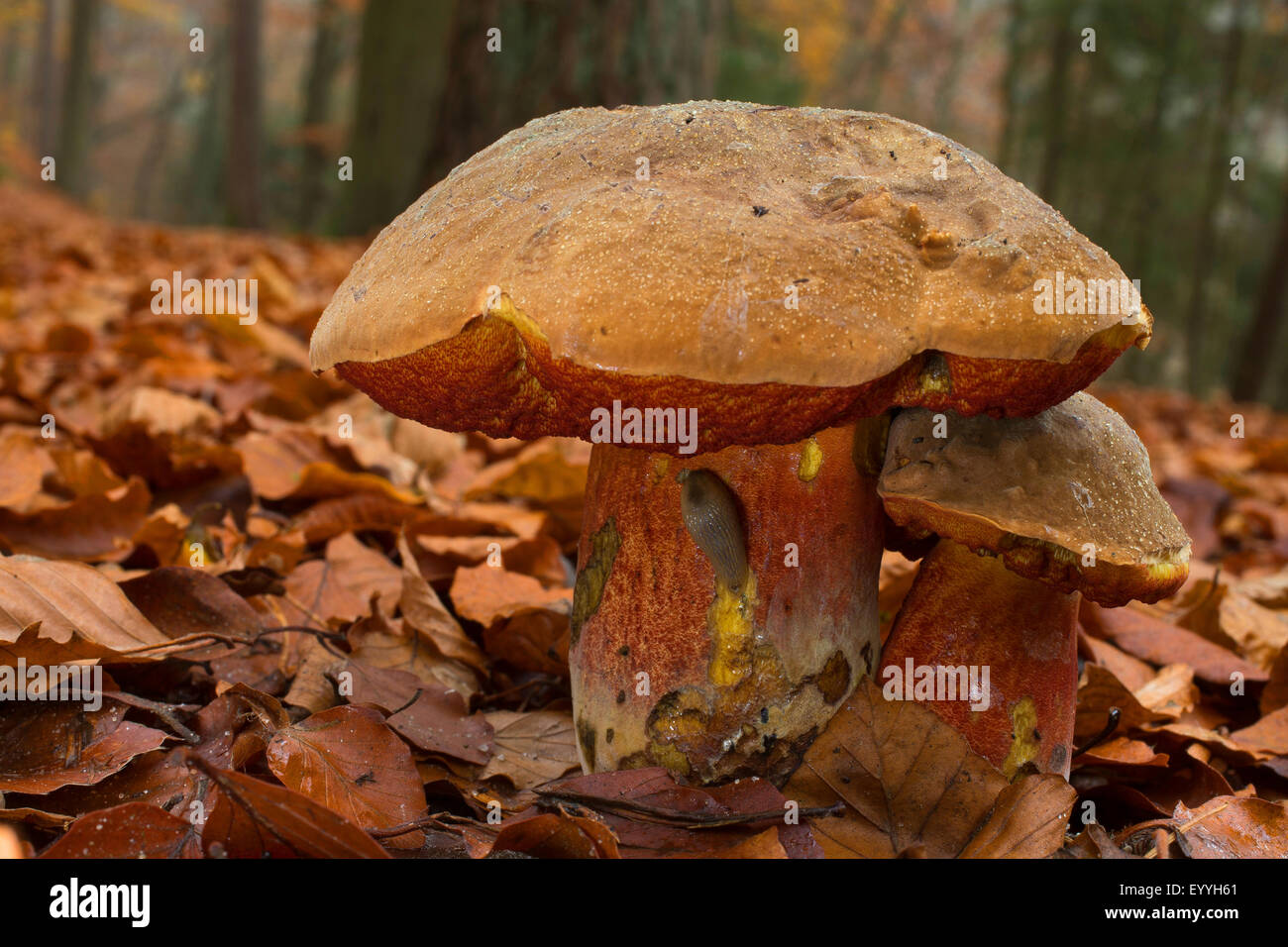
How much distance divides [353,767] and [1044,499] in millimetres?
952

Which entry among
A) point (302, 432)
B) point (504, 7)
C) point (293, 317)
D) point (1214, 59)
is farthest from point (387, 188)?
point (1214, 59)

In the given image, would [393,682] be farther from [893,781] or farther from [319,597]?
[893,781]

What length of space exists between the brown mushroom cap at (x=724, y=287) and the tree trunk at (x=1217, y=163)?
54.3ft

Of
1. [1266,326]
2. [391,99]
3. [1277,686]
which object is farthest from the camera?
[1266,326]

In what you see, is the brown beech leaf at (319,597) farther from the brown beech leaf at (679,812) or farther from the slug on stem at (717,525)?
the slug on stem at (717,525)

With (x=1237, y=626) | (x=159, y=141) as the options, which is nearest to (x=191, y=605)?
(x=1237, y=626)

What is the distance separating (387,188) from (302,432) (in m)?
6.64

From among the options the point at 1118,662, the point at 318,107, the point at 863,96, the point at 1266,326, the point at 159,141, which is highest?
the point at 863,96

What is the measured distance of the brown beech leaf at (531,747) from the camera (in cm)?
165

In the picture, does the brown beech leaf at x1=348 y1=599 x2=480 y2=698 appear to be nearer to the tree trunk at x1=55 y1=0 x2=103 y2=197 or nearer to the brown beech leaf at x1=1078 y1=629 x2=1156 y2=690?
the brown beech leaf at x1=1078 y1=629 x2=1156 y2=690

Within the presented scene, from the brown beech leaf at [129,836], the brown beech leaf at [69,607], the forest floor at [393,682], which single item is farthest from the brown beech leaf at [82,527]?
the brown beech leaf at [129,836]

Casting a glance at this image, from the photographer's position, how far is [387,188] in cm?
876

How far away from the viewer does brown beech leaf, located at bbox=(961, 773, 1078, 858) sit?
135cm

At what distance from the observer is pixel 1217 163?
1580 centimetres
